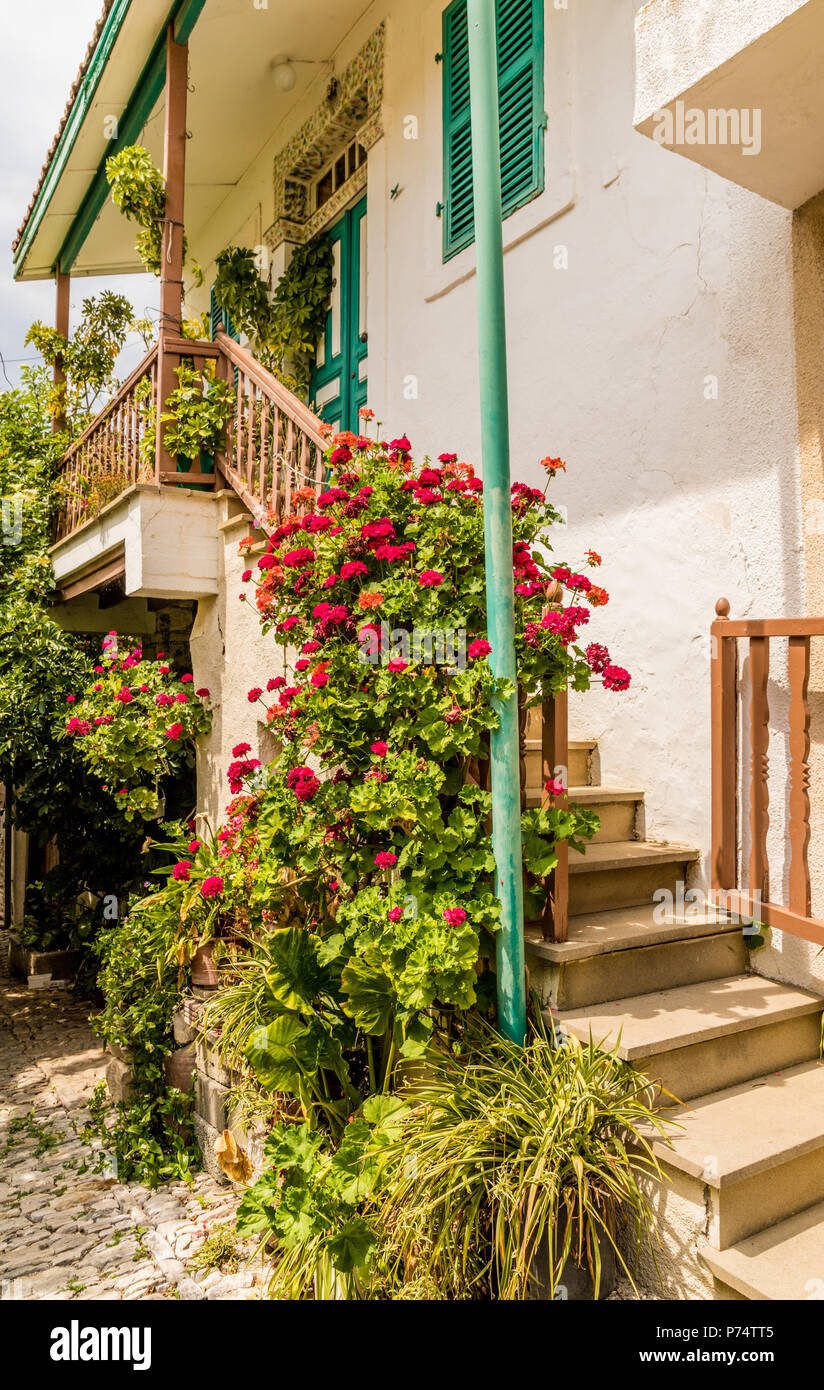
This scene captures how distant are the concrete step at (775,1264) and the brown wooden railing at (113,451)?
4561 mm

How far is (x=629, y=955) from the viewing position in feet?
9.91

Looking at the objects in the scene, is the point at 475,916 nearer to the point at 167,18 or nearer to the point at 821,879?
the point at 821,879

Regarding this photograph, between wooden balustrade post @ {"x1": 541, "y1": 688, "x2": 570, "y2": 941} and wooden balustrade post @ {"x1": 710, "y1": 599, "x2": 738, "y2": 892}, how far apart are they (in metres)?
0.74

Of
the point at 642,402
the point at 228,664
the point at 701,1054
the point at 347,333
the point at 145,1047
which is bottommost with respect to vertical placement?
the point at 145,1047

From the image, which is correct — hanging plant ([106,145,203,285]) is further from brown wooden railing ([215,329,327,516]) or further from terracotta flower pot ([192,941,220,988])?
terracotta flower pot ([192,941,220,988])

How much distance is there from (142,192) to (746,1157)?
5720mm

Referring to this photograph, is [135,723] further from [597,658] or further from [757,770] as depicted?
[757,770]

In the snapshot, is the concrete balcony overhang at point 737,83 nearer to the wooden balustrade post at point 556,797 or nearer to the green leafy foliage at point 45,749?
the wooden balustrade post at point 556,797

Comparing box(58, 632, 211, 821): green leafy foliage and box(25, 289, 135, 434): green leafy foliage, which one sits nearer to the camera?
box(58, 632, 211, 821): green leafy foliage

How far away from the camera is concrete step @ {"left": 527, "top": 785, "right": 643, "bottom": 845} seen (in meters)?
3.81

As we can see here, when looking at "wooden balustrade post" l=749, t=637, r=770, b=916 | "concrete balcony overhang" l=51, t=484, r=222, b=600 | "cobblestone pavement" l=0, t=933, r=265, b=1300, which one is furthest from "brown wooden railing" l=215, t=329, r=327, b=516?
"cobblestone pavement" l=0, t=933, r=265, b=1300

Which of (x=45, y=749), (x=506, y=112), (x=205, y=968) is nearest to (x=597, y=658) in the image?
(x=205, y=968)

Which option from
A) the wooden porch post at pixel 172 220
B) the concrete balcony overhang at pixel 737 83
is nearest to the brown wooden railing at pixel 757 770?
the concrete balcony overhang at pixel 737 83

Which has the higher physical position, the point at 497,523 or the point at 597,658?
the point at 497,523
